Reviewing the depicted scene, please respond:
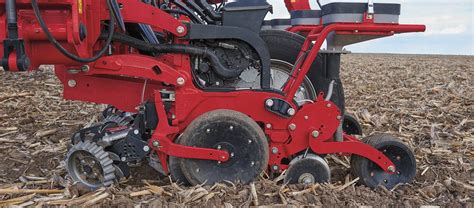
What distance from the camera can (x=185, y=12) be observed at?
15.3 feet

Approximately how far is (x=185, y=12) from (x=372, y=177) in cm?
215

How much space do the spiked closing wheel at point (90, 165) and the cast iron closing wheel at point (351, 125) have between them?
284 cm

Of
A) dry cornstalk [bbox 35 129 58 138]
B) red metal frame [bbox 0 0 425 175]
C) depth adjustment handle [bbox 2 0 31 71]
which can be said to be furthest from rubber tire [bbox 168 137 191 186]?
dry cornstalk [bbox 35 129 58 138]

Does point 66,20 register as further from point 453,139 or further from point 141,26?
point 453,139

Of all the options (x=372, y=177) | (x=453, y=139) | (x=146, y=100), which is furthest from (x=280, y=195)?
(x=453, y=139)

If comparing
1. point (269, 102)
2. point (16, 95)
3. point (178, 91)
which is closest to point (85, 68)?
point (178, 91)

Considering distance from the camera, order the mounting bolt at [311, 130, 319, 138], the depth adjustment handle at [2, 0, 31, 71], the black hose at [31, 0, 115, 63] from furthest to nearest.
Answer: the mounting bolt at [311, 130, 319, 138] < the depth adjustment handle at [2, 0, 31, 71] < the black hose at [31, 0, 115, 63]

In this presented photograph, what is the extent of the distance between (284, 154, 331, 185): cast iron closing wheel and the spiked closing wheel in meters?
1.42

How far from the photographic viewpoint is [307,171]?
4.37m

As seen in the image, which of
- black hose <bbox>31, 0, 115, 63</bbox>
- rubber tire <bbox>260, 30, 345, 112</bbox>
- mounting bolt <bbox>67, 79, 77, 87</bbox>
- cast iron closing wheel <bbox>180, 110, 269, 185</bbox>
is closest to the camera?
black hose <bbox>31, 0, 115, 63</bbox>

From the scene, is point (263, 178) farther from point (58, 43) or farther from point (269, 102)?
point (58, 43)

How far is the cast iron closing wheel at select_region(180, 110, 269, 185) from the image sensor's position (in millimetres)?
4133

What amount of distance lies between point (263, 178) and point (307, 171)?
36cm

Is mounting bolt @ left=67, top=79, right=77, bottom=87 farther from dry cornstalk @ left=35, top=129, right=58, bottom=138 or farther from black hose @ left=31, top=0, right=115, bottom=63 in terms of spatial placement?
dry cornstalk @ left=35, top=129, right=58, bottom=138
